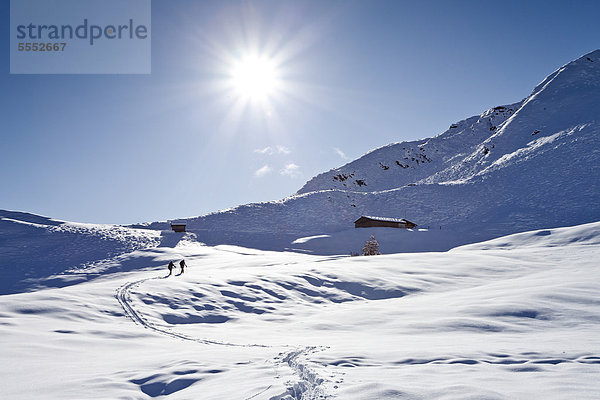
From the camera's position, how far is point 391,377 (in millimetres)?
6117

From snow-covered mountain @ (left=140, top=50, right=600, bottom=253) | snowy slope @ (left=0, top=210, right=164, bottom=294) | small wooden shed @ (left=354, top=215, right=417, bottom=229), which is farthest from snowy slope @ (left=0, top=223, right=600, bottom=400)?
small wooden shed @ (left=354, top=215, right=417, bottom=229)

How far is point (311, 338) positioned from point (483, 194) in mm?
81302

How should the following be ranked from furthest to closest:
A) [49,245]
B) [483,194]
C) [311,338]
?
1. [483,194]
2. [49,245]
3. [311,338]

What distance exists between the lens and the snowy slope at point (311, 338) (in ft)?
20.1

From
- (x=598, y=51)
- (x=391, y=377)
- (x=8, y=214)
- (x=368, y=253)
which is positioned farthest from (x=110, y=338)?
(x=598, y=51)

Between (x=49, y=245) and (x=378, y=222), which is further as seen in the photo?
(x=378, y=222)

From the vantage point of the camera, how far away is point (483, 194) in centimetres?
8225

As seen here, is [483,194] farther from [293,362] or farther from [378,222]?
[293,362]

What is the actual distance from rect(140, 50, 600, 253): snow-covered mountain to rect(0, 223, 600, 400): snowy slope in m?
37.2

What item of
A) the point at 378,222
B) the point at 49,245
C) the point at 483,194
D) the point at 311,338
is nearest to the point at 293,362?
the point at 311,338

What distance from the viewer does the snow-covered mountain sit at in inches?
2500

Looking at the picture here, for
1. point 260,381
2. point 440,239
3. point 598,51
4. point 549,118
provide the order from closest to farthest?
point 260,381, point 440,239, point 549,118, point 598,51

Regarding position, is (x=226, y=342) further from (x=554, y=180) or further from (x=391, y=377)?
(x=554, y=180)

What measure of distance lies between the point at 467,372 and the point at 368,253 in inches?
1398
